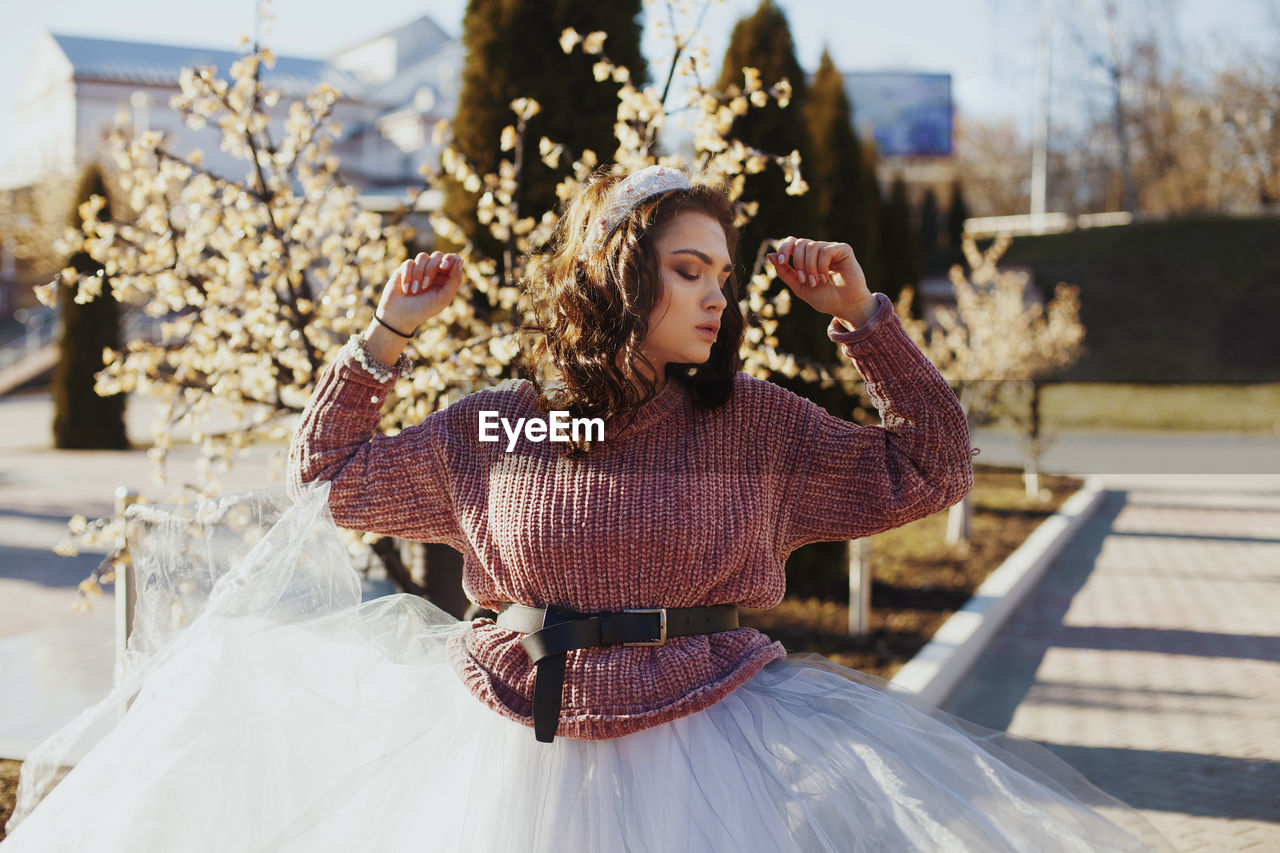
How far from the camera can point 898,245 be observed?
731 inches

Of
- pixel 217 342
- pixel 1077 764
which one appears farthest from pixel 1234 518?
pixel 217 342

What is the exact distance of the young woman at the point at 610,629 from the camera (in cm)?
179

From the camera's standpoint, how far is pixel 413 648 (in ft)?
7.15

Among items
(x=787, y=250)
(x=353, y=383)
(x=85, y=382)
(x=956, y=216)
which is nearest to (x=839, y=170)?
(x=787, y=250)

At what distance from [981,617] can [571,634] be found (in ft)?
16.8

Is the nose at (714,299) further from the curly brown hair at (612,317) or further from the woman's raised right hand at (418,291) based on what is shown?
the woman's raised right hand at (418,291)

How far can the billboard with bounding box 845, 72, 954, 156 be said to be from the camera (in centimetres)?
4175

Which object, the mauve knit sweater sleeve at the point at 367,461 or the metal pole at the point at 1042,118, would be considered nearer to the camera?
the mauve knit sweater sleeve at the point at 367,461

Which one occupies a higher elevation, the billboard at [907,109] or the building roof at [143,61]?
the building roof at [143,61]

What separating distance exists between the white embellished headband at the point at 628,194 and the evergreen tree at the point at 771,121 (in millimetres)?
4223

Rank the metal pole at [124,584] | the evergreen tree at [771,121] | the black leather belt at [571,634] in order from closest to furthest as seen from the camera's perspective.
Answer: the black leather belt at [571,634] → the metal pole at [124,584] → the evergreen tree at [771,121]

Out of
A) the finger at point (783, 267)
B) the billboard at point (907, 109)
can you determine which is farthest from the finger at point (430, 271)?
the billboard at point (907, 109)

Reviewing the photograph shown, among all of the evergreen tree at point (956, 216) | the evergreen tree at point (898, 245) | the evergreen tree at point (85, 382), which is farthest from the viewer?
the evergreen tree at point (956, 216)

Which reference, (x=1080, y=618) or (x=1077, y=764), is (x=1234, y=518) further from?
(x=1077, y=764)
